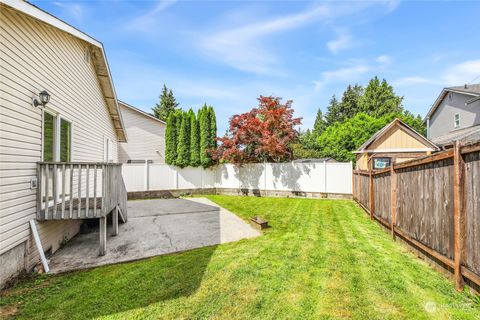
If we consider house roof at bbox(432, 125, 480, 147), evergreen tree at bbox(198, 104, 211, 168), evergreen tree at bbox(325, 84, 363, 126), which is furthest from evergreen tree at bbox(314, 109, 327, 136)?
evergreen tree at bbox(198, 104, 211, 168)

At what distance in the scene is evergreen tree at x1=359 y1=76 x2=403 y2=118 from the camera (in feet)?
119

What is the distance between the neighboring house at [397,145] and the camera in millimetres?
13234

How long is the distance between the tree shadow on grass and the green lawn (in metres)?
0.01

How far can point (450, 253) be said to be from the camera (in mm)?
3068

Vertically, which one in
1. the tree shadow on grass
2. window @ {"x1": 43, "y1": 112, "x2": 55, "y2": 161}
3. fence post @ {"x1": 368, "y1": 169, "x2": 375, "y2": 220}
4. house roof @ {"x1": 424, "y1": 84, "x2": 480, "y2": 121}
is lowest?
the tree shadow on grass

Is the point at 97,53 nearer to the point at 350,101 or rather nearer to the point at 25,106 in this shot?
the point at 25,106

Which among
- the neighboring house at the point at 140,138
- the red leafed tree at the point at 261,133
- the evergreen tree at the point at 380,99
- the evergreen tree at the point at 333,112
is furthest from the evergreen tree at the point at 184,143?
the evergreen tree at the point at 333,112

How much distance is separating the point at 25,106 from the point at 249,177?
37.1ft

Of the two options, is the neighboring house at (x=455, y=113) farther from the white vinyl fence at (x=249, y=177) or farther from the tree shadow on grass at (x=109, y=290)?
the tree shadow on grass at (x=109, y=290)

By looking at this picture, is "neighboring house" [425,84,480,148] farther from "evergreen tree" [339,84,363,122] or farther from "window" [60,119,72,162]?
"evergreen tree" [339,84,363,122]

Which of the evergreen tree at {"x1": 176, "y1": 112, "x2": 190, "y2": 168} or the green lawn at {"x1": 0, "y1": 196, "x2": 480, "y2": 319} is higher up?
the evergreen tree at {"x1": 176, "y1": 112, "x2": 190, "y2": 168}

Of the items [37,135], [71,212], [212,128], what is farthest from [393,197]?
[212,128]

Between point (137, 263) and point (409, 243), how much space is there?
16.6ft

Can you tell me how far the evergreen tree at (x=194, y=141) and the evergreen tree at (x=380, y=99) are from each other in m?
32.6
